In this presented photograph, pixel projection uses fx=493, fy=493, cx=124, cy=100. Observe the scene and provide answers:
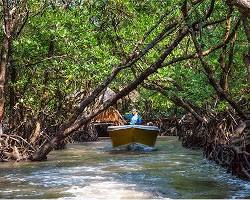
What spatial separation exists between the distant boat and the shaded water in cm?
369

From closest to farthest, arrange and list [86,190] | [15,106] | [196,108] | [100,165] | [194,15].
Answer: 1. [86,190]
2. [194,15]
3. [100,165]
4. [15,106]
5. [196,108]

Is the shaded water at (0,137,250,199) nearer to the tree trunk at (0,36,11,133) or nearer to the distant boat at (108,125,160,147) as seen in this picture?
the tree trunk at (0,36,11,133)

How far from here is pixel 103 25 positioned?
12766mm

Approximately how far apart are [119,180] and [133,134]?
24.8ft

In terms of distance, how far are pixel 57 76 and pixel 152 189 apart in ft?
19.7

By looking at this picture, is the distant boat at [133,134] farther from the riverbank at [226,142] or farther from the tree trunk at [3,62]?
the tree trunk at [3,62]

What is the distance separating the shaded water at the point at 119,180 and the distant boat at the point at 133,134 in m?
3.69

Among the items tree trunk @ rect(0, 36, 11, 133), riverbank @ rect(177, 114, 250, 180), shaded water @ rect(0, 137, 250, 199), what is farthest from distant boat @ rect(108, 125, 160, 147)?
tree trunk @ rect(0, 36, 11, 133)

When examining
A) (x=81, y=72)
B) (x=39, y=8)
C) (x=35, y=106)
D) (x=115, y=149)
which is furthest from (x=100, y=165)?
(x=115, y=149)

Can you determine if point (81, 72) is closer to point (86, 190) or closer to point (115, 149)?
point (86, 190)

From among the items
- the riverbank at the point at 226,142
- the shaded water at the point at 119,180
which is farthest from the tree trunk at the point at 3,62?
the riverbank at the point at 226,142

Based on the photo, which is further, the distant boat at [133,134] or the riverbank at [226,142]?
the distant boat at [133,134]

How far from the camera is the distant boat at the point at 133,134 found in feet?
54.2

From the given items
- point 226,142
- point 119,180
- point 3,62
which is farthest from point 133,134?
point 119,180
